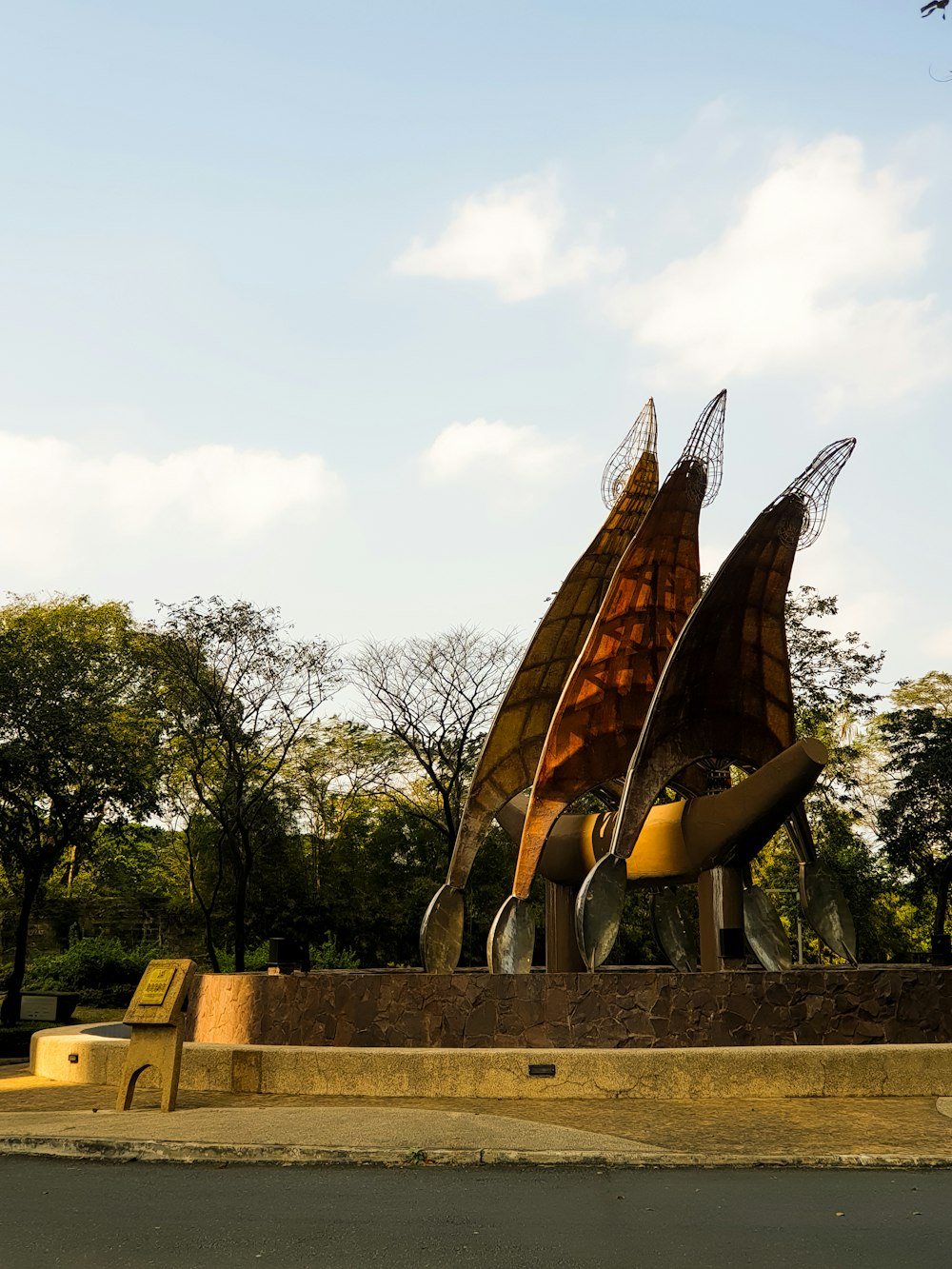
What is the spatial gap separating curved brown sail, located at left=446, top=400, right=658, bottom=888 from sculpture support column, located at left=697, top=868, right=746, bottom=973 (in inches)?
135

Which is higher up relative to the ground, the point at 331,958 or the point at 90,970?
the point at 331,958

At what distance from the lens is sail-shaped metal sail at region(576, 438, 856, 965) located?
631 inches

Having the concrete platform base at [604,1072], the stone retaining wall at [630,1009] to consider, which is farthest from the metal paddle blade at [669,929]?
the concrete platform base at [604,1072]

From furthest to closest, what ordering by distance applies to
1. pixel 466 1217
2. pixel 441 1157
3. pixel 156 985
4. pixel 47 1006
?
pixel 47 1006, pixel 156 985, pixel 441 1157, pixel 466 1217

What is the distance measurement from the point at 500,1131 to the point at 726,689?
8747mm

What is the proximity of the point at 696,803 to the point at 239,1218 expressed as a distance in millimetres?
10628

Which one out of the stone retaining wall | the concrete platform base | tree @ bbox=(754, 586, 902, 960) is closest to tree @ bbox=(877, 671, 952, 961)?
tree @ bbox=(754, 586, 902, 960)

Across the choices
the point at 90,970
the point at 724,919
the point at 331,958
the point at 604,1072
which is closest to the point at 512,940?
the point at 724,919

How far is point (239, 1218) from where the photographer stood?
7453 mm

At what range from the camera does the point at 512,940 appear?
16969 mm

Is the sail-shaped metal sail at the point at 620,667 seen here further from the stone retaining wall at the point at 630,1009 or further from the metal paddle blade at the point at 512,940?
the stone retaining wall at the point at 630,1009

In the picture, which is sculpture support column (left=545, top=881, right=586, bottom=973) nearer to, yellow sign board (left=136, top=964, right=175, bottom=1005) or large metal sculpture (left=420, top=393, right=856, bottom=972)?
large metal sculpture (left=420, top=393, right=856, bottom=972)

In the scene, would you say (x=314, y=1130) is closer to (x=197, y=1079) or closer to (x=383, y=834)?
(x=197, y=1079)

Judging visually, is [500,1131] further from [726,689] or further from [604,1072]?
[726,689]
